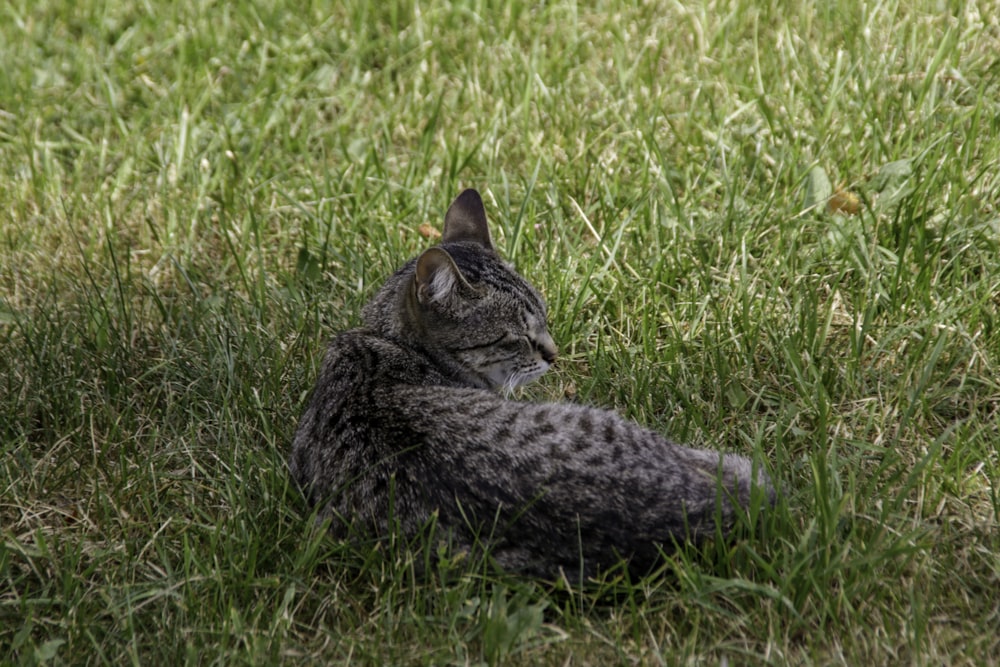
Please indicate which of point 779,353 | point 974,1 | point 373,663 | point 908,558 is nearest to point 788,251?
point 779,353

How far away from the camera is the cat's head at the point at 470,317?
388 cm

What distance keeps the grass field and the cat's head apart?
277 millimetres

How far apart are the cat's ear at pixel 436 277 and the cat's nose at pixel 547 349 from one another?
1.35 feet

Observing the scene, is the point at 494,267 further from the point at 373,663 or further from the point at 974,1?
the point at 974,1

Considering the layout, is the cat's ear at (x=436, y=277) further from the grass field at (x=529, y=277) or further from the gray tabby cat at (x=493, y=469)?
the grass field at (x=529, y=277)

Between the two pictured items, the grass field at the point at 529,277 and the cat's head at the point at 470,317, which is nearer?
the grass field at the point at 529,277

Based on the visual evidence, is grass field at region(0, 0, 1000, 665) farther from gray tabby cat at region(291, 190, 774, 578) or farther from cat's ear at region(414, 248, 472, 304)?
cat's ear at region(414, 248, 472, 304)

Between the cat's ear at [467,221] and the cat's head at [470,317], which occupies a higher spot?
the cat's ear at [467,221]

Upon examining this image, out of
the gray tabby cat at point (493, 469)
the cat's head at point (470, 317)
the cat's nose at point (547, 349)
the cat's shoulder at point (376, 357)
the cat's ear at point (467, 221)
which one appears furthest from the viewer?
the cat's ear at point (467, 221)

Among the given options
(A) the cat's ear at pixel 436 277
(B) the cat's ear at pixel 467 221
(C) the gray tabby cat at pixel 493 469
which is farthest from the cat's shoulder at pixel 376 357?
(B) the cat's ear at pixel 467 221

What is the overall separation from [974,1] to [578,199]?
92.9 inches

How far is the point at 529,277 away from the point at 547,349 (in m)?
0.60

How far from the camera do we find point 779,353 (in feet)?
13.4

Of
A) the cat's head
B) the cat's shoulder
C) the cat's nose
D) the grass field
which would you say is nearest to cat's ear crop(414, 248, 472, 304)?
the cat's head
